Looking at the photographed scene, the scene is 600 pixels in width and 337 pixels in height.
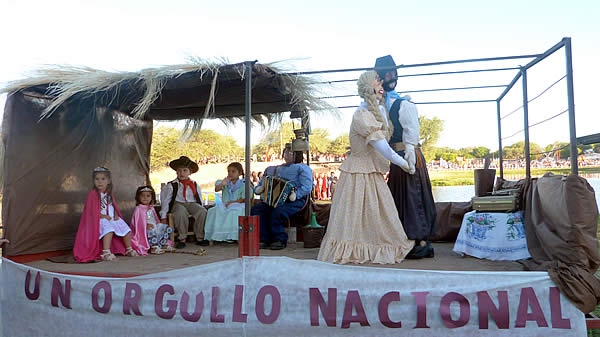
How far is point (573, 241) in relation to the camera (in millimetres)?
3021

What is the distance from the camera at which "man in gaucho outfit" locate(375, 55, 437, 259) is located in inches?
158

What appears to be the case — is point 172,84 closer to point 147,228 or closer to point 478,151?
point 147,228

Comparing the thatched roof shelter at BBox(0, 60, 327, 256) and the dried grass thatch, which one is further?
the thatched roof shelter at BBox(0, 60, 327, 256)

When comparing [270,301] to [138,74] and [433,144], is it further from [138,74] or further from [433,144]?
[433,144]

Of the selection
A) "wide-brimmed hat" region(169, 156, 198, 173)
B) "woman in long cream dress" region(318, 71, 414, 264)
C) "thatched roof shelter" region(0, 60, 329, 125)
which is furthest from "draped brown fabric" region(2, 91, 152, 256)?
"woman in long cream dress" region(318, 71, 414, 264)

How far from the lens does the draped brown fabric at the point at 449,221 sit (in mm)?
5793

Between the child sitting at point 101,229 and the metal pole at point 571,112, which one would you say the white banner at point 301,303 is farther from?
the metal pole at point 571,112

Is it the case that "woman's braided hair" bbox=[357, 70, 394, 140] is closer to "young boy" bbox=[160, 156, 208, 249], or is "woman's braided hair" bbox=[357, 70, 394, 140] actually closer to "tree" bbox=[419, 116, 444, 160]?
"young boy" bbox=[160, 156, 208, 249]

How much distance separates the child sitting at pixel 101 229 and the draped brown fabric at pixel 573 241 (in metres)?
4.20

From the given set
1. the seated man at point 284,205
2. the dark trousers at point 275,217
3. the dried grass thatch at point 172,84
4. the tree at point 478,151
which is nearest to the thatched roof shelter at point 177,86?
the dried grass thatch at point 172,84

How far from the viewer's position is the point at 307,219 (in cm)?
596

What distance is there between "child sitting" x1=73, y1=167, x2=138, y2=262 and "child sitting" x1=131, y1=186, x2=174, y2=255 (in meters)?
0.19

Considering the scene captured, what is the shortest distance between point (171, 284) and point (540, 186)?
313cm

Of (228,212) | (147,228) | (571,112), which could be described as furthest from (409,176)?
(147,228)
